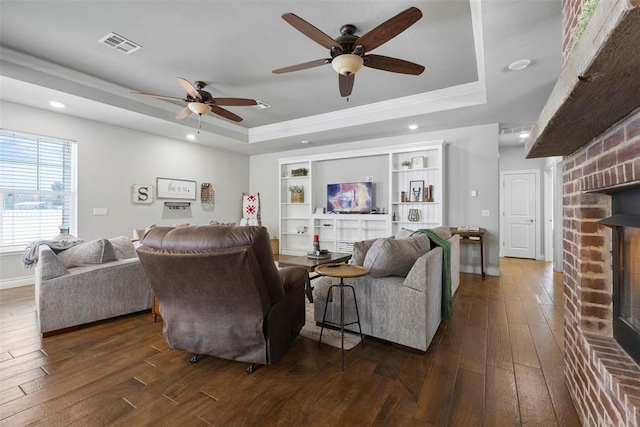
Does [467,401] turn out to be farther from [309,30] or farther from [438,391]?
[309,30]

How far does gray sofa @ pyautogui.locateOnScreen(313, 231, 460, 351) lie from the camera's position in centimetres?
225

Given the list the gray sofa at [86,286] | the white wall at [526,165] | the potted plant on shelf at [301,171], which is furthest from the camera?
the potted plant on shelf at [301,171]

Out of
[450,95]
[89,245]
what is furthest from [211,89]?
[450,95]

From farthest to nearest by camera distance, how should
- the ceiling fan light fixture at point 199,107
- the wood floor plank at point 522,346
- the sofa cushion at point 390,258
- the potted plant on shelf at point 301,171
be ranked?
the potted plant on shelf at point 301,171
the ceiling fan light fixture at point 199,107
the sofa cushion at point 390,258
the wood floor plank at point 522,346

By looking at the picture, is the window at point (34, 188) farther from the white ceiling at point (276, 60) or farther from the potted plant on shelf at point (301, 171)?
the potted plant on shelf at point (301, 171)

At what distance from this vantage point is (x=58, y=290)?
103 inches

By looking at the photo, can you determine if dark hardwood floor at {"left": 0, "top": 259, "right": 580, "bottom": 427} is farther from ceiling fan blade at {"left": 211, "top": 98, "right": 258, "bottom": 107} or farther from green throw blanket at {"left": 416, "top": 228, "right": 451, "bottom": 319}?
ceiling fan blade at {"left": 211, "top": 98, "right": 258, "bottom": 107}

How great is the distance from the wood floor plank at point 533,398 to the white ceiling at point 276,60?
2.66 metres

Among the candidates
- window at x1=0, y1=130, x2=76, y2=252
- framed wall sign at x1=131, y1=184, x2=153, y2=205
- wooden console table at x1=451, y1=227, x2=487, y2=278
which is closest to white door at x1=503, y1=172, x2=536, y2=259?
wooden console table at x1=451, y1=227, x2=487, y2=278

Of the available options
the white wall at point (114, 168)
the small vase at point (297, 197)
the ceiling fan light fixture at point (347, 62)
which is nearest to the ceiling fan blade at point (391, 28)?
the ceiling fan light fixture at point (347, 62)

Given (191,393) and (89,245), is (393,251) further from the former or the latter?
(89,245)

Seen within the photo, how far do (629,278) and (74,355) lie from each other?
3.60 meters

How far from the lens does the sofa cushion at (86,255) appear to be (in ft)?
9.39

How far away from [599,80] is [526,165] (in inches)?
282
